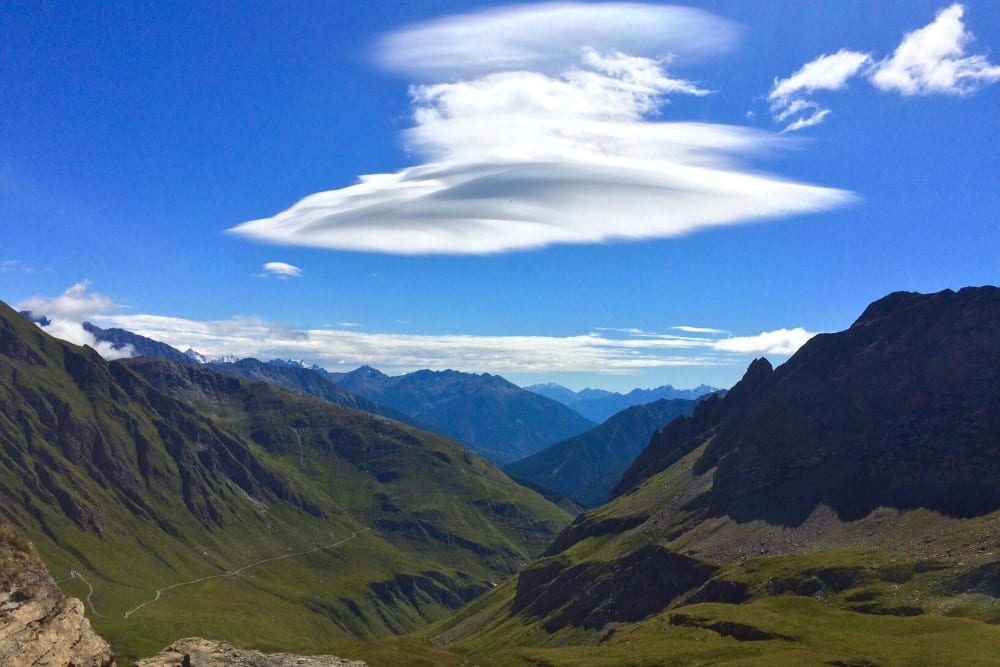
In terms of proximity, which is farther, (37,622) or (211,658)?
(211,658)

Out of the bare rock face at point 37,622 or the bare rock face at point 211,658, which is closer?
the bare rock face at point 37,622

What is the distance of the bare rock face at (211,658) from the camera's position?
201ft

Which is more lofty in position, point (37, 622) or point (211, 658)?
point (37, 622)

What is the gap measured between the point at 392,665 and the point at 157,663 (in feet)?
243

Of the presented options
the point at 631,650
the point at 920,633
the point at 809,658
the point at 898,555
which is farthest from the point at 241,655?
the point at 898,555

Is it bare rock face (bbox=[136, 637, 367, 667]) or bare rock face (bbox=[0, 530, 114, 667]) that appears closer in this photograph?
bare rock face (bbox=[0, 530, 114, 667])

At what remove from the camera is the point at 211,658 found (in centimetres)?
6359

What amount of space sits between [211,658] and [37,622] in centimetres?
2072

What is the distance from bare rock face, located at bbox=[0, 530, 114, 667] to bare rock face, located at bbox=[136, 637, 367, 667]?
9.68m

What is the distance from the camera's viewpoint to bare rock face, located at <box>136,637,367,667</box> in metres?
61.3

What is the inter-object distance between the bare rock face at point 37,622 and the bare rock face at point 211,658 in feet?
31.8

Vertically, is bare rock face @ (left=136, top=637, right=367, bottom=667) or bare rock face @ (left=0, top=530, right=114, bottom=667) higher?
bare rock face @ (left=0, top=530, right=114, bottom=667)

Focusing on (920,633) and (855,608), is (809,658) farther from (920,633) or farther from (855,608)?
(855,608)

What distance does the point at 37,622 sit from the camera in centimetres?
4588
